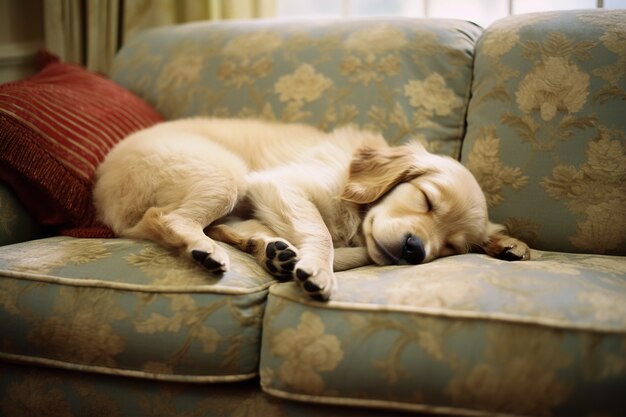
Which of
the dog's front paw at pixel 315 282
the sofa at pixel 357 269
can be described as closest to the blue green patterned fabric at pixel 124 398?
the sofa at pixel 357 269

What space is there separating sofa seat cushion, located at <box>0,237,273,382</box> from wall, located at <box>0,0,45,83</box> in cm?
214

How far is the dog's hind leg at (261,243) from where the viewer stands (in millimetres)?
1674

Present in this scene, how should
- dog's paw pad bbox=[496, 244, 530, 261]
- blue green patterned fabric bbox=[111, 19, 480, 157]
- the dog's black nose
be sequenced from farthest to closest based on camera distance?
blue green patterned fabric bbox=[111, 19, 480, 157] < dog's paw pad bbox=[496, 244, 530, 261] < the dog's black nose

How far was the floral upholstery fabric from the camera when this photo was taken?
2.04 meters

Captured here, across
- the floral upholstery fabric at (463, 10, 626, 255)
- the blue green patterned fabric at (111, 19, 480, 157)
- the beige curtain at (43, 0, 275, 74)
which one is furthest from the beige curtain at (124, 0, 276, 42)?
the floral upholstery fabric at (463, 10, 626, 255)

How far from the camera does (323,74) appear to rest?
2.53 metres

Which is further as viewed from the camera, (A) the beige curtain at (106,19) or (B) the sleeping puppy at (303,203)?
(A) the beige curtain at (106,19)

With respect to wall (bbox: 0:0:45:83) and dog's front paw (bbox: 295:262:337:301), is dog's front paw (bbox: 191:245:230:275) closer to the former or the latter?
dog's front paw (bbox: 295:262:337:301)

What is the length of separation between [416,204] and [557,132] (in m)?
0.67

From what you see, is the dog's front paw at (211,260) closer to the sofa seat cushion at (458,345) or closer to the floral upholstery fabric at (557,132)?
the sofa seat cushion at (458,345)

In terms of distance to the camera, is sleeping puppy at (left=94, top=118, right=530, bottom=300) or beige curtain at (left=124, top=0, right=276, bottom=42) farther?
beige curtain at (left=124, top=0, right=276, bottom=42)

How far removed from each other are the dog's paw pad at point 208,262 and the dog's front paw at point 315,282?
25cm

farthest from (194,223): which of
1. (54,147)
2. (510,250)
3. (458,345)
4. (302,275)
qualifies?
(510,250)

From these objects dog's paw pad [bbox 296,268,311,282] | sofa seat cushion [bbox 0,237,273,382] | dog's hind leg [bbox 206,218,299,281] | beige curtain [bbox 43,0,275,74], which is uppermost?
beige curtain [bbox 43,0,275,74]
